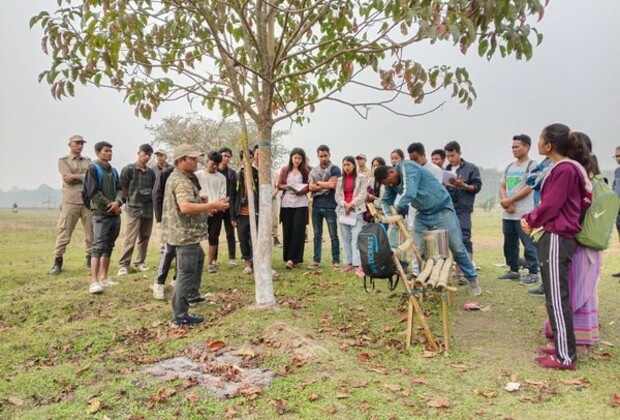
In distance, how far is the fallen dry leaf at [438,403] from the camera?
320 cm

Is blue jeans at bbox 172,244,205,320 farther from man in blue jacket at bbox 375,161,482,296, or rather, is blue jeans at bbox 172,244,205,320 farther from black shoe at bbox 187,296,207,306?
man in blue jacket at bbox 375,161,482,296

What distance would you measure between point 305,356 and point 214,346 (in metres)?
0.94

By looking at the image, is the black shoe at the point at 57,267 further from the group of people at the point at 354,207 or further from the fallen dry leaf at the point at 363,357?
the fallen dry leaf at the point at 363,357

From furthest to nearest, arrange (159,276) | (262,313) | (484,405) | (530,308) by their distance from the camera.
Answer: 1. (159,276)
2. (530,308)
3. (262,313)
4. (484,405)

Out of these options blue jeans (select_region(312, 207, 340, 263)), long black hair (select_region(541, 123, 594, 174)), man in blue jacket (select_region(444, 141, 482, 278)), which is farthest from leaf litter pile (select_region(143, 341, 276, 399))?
man in blue jacket (select_region(444, 141, 482, 278))

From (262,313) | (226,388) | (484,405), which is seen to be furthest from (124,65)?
(484,405)

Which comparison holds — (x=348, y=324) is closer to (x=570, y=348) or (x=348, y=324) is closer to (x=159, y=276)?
(x=570, y=348)

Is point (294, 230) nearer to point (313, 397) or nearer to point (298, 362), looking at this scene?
point (298, 362)

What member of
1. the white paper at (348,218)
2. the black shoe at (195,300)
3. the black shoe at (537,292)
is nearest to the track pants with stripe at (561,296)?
the black shoe at (537,292)

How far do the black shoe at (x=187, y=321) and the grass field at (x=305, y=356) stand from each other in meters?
0.16

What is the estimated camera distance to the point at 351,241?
801 centimetres

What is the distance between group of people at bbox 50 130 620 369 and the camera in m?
3.84

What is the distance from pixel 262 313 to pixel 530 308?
11.1ft

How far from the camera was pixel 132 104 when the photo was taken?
4.35 metres
